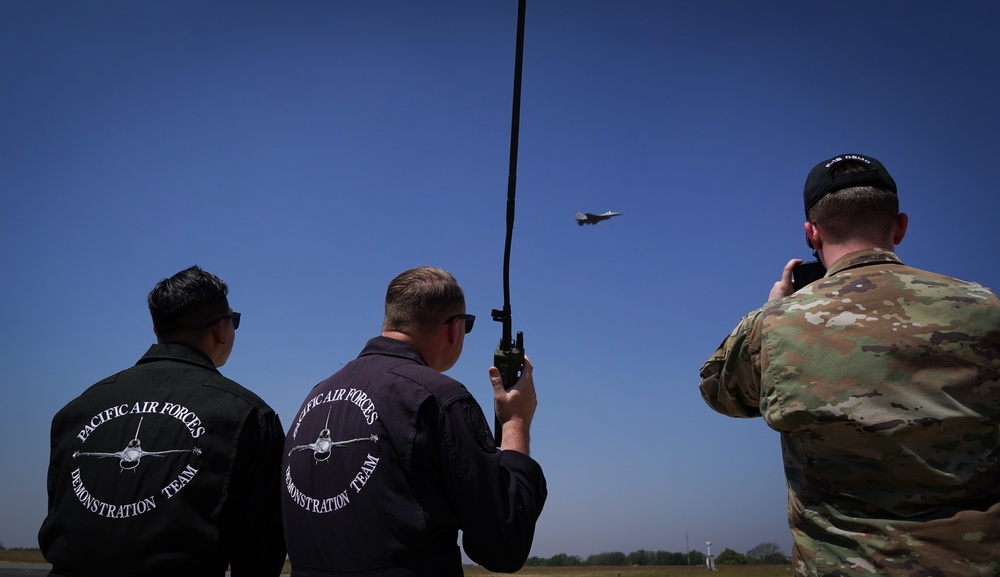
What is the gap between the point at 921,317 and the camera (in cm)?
343

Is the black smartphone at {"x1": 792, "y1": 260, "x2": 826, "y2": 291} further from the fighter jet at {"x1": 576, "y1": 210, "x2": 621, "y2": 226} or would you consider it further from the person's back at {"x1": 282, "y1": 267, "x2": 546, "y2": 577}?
the fighter jet at {"x1": 576, "y1": 210, "x2": 621, "y2": 226}

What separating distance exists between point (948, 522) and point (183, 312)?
4572 mm

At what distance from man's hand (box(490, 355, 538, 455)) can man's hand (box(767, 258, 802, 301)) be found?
4.86 feet

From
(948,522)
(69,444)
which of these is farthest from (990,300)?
(69,444)

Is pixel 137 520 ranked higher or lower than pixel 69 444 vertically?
lower

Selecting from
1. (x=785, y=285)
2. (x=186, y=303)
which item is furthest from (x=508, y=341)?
(x=186, y=303)

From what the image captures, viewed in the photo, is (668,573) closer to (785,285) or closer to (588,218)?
(588,218)

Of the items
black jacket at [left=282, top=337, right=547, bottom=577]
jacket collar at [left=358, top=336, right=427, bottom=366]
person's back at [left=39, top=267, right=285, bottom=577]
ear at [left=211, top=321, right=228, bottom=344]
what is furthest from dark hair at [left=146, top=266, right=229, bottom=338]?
black jacket at [left=282, top=337, right=547, bottom=577]

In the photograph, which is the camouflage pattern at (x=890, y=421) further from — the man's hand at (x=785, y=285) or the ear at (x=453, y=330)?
the ear at (x=453, y=330)

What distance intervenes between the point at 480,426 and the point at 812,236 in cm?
211

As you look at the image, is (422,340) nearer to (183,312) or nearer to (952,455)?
(183,312)

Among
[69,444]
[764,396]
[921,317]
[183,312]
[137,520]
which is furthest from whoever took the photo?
[183,312]

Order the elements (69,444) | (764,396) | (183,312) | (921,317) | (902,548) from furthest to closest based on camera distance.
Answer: (183,312)
(69,444)
(764,396)
(921,317)
(902,548)

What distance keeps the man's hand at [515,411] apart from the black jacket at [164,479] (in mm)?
1544
